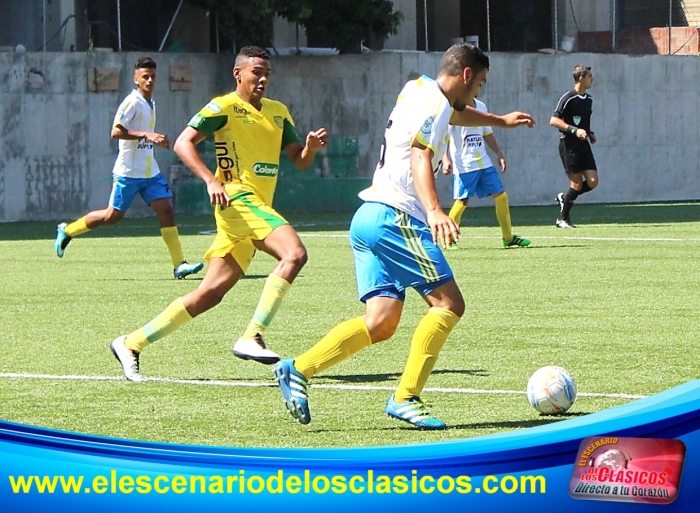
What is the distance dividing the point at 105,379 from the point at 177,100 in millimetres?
21211

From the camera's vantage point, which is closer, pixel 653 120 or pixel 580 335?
pixel 580 335

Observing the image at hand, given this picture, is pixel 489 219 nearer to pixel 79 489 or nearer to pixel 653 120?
pixel 653 120

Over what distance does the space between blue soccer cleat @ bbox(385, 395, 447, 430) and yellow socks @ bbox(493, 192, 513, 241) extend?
36.7 ft

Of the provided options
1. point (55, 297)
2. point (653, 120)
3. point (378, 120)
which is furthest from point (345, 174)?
point (55, 297)

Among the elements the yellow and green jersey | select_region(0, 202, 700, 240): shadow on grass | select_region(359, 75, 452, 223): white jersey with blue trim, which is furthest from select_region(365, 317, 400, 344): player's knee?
select_region(0, 202, 700, 240): shadow on grass

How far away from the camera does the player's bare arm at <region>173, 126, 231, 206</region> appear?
812 cm

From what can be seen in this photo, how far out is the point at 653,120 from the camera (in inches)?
1300

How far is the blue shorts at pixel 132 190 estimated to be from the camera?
1517 cm

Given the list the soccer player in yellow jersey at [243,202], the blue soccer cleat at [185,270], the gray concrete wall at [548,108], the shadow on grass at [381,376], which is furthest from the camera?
the gray concrete wall at [548,108]

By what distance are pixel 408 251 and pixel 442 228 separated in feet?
1.14

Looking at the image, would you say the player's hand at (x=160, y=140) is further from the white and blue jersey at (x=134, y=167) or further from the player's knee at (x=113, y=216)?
the player's knee at (x=113, y=216)

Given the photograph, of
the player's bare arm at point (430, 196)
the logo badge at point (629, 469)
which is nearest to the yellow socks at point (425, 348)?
the player's bare arm at point (430, 196)

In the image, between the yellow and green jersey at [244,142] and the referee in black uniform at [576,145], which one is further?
the referee in black uniform at [576,145]

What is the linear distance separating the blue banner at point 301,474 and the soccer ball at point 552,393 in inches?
153
